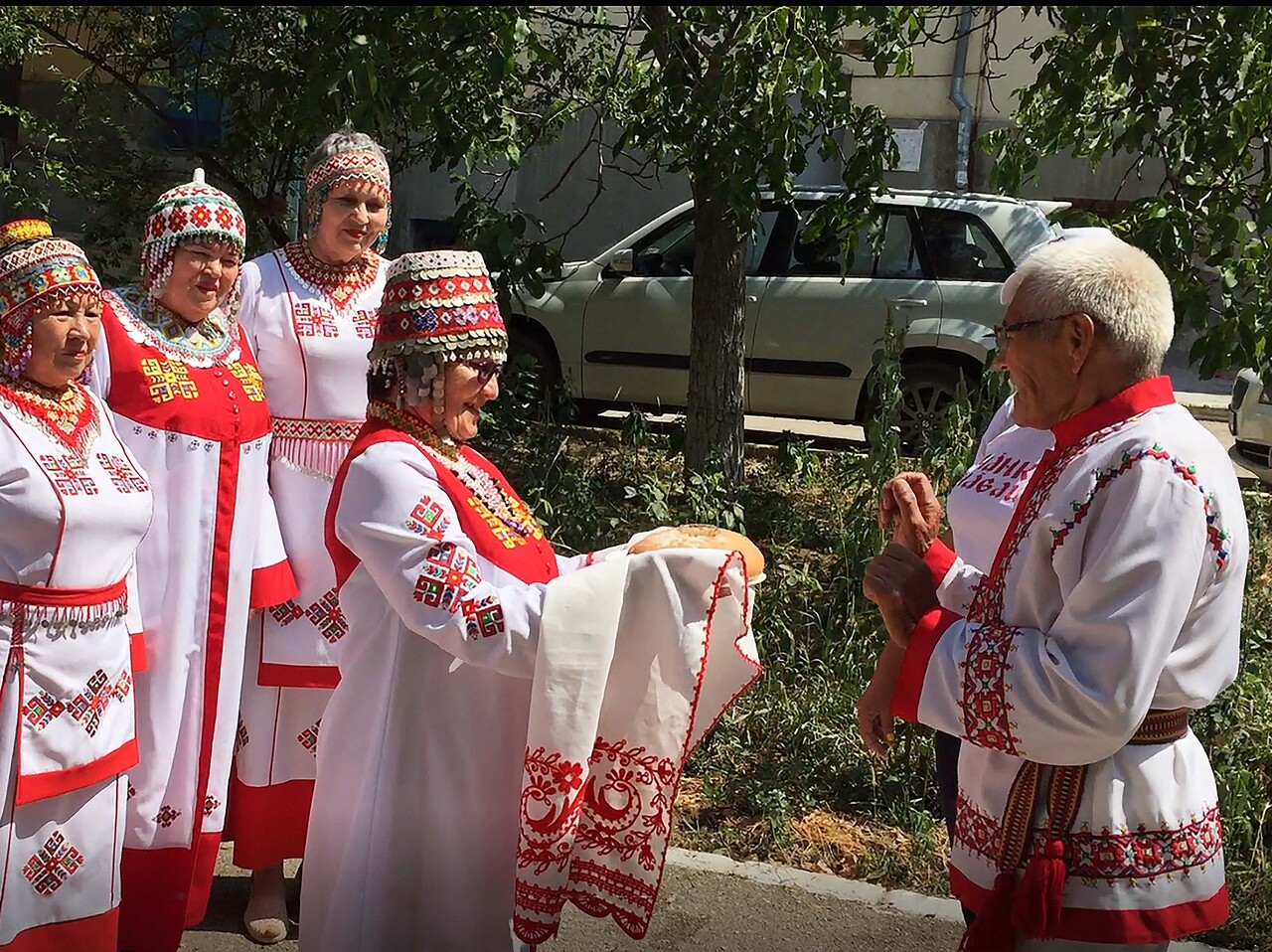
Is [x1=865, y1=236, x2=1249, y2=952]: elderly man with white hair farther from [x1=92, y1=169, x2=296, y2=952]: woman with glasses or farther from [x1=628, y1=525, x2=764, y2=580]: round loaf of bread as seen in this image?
[x1=92, y1=169, x2=296, y2=952]: woman with glasses

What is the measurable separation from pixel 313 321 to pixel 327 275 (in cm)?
15

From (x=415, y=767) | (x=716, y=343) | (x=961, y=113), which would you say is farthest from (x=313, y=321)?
(x=961, y=113)

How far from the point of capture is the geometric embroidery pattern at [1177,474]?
2109 mm

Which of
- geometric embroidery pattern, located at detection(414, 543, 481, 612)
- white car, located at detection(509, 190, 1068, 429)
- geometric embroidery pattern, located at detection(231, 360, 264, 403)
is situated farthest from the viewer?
white car, located at detection(509, 190, 1068, 429)

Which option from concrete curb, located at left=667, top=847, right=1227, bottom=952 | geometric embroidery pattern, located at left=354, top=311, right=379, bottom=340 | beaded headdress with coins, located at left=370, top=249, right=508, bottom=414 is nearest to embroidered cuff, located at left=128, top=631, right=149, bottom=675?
geometric embroidery pattern, located at left=354, top=311, right=379, bottom=340

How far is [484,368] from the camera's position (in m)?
Answer: 2.62

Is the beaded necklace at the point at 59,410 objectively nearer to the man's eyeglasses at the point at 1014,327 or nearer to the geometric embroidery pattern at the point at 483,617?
the geometric embroidery pattern at the point at 483,617

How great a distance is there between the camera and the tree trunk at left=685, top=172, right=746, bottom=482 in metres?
6.80

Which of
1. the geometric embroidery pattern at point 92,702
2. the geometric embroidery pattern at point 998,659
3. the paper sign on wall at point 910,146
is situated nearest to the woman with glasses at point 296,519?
the geometric embroidery pattern at point 92,702

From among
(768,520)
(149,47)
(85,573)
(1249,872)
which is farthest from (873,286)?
(85,573)

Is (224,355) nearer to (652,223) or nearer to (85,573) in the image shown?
(85,573)

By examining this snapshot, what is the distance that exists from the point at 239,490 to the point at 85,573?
587mm

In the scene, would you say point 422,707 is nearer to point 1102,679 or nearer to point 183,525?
point 183,525

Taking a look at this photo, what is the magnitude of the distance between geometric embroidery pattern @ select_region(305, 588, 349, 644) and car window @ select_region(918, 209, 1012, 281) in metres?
6.10
